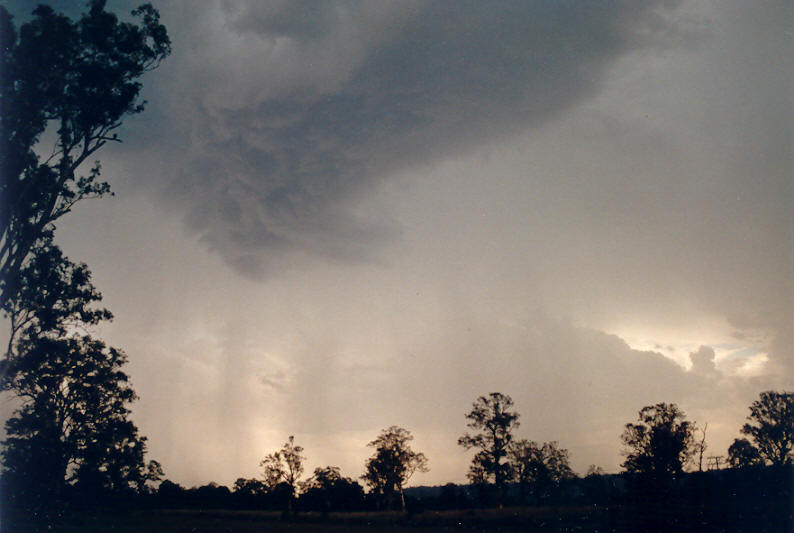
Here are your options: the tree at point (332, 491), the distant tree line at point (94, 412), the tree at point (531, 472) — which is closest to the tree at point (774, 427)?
the distant tree line at point (94, 412)

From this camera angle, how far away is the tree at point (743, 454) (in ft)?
256

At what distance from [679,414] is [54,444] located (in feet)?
233

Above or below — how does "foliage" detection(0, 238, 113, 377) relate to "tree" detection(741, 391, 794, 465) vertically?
above

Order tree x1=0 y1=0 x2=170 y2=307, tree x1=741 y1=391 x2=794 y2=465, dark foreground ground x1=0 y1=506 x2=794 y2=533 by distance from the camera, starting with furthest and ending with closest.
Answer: tree x1=741 y1=391 x2=794 y2=465 < dark foreground ground x1=0 y1=506 x2=794 y2=533 < tree x1=0 y1=0 x2=170 y2=307

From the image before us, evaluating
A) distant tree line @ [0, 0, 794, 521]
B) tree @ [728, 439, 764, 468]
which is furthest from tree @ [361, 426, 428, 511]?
tree @ [728, 439, 764, 468]

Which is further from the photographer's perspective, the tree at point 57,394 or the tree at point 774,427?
the tree at point 774,427

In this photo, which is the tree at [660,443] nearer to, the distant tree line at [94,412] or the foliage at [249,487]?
the distant tree line at [94,412]

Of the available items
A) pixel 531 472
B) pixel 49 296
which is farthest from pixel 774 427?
pixel 49 296

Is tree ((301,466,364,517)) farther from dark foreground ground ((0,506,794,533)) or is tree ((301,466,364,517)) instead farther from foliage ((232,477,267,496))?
dark foreground ground ((0,506,794,533))

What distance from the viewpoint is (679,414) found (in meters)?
60.3

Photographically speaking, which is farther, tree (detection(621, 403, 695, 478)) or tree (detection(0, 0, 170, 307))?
tree (detection(621, 403, 695, 478))

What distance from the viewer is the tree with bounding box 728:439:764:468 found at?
78.1 m

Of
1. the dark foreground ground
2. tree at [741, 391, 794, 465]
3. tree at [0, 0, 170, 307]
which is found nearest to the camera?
tree at [0, 0, 170, 307]

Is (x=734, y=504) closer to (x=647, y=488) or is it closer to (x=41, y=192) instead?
(x=647, y=488)
